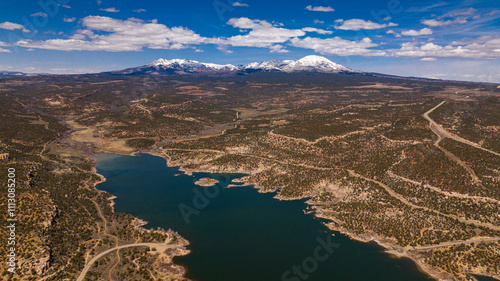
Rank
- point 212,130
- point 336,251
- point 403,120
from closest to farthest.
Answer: point 336,251
point 403,120
point 212,130

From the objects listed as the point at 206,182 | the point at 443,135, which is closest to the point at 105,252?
the point at 206,182

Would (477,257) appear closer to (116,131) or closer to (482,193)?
(482,193)

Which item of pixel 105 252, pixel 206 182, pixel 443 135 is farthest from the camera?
pixel 443 135

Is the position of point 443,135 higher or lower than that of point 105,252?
higher

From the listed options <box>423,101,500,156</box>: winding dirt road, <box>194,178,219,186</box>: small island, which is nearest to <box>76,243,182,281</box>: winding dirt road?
<box>194,178,219,186</box>: small island

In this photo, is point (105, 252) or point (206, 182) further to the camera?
point (206, 182)

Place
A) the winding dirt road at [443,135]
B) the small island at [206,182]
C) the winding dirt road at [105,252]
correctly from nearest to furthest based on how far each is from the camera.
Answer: the winding dirt road at [105,252], the small island at [206,182], the winding dirt road at [443,135]

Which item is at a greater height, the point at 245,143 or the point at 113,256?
the point at 245,143

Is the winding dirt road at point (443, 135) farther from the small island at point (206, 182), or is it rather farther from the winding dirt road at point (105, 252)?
the winding dirt road at point (105, 252)

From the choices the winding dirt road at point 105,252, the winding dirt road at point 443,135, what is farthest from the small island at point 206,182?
the winding dirt road at point 443,135

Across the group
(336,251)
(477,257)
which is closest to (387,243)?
(336,251)

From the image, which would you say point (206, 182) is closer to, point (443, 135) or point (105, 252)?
point (105, 252)
